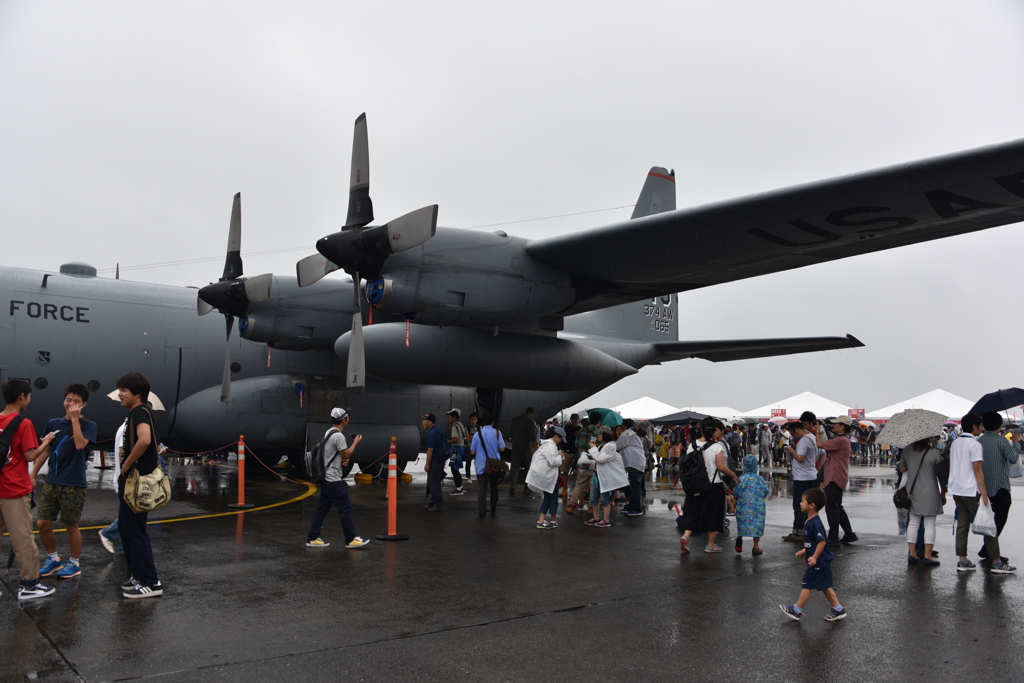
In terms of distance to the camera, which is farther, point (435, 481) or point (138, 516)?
point (435, 481)

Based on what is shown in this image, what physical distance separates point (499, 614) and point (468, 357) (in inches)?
275

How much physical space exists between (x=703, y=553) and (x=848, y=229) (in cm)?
512

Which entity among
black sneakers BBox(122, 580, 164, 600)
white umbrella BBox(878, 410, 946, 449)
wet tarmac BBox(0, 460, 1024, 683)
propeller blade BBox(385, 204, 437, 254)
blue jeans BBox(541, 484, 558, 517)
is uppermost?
propeller blade BBox(385, 204, 437, 254)

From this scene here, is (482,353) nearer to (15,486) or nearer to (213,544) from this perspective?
(213,544)

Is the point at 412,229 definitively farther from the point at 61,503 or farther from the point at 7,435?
the point at 7,435

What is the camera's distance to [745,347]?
17.6 m

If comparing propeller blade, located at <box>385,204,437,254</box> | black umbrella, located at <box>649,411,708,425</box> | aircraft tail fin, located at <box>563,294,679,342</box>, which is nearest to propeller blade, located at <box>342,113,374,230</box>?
propeller blade, located at <box>385,204,437,254</box>

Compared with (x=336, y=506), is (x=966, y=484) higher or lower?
higher

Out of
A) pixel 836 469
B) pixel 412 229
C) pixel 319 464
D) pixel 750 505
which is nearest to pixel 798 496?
pixel 836 469

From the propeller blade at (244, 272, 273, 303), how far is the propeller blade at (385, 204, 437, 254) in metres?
4.62

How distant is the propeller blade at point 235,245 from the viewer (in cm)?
1448

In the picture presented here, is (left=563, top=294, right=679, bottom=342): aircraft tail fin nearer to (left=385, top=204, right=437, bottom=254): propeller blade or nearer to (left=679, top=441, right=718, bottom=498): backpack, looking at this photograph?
(left=385, top=204, right=437, bottom=254): propeller blade

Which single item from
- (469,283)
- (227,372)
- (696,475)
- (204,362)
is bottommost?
(696,475)

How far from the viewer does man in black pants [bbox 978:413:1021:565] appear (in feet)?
24.7
